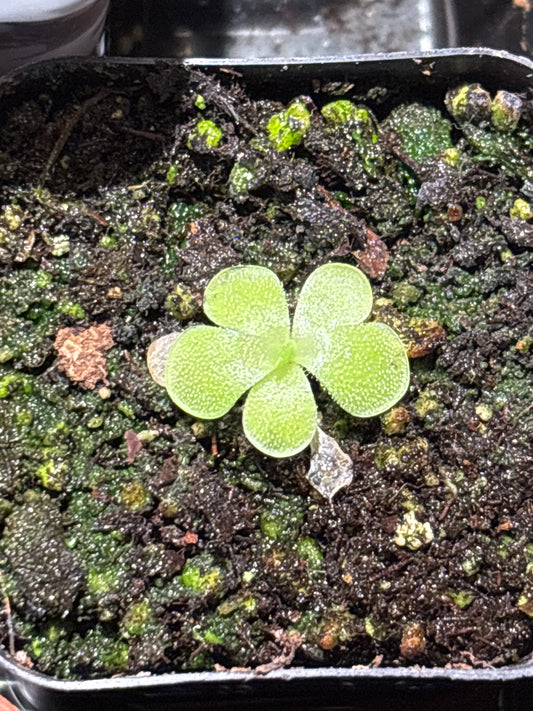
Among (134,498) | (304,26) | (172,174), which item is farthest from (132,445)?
(304,26)

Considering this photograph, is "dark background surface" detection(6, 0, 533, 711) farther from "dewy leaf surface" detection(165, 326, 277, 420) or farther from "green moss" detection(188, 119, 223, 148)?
"dewy leaf surface" detection(165, 326, 277, 420)

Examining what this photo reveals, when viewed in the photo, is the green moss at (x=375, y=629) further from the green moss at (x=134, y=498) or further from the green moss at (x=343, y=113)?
the green moss at (x=343, y=113)

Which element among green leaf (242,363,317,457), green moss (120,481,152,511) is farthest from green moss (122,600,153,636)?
green leaf (242,363,317,457)

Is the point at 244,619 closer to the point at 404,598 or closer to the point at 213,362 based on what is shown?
the point at 404,598

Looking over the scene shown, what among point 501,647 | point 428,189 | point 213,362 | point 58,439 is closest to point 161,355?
point 213,362

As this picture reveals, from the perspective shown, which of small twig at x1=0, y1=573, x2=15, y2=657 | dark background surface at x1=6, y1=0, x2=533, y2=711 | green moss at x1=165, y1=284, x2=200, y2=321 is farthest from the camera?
dark background surface at x1=6, y1=0, x2=533, y2=711

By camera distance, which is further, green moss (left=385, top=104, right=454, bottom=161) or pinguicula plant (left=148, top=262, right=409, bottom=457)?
green moss (left=385, top=104, right=454, bottom=161)

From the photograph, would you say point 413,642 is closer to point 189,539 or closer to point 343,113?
point 189,539
